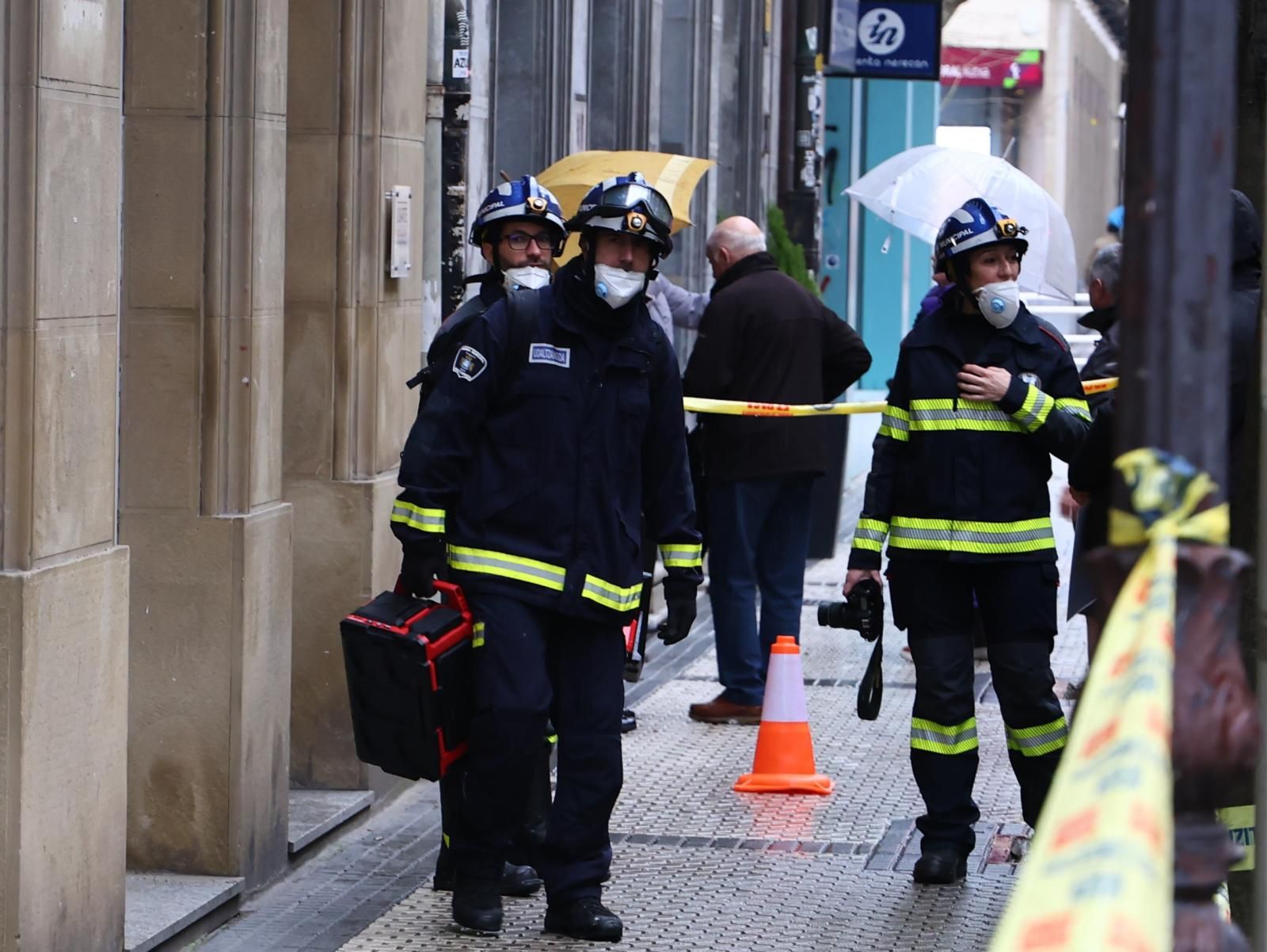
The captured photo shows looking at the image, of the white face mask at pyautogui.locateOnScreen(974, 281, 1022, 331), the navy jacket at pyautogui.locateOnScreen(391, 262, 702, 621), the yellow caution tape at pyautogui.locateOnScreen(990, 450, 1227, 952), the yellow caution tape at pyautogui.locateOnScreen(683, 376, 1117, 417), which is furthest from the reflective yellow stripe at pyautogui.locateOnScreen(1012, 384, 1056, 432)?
the yellow caution tape at pyautogui.locateOnScreen(990, 450, 1227, 952)

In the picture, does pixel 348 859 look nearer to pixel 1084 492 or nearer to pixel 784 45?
pixel 1084 492

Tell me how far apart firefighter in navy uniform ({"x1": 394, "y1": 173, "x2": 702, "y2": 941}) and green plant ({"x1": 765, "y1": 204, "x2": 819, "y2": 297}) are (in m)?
7.79

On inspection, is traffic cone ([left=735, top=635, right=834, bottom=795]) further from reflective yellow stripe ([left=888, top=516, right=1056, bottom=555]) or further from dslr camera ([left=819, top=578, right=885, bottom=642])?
reflective yellow stripe ([left=888, top=516, right=1056, bottom=555])

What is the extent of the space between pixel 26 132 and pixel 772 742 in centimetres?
381

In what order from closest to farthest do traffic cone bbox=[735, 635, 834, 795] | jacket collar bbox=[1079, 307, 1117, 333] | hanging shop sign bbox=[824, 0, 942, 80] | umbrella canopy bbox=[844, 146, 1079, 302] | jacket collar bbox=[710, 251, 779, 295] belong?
jacket collar bbox=[1079, 307, 1117, 333]
traffic cone bbox=[735, 635, 834, 795]
jacket collar bbox=[710, 251, 779, 295]
umbrella canopy bbox=[844, 146, 1079, 302]
hanging shop sign bbox=[824, 0, 942, 80]

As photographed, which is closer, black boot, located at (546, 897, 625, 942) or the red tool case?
the red tool case

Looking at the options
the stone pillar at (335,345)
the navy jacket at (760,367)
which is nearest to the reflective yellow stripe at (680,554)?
the stone pillar at (335,345)

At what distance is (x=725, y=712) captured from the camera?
9.14m

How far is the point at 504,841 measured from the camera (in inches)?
238

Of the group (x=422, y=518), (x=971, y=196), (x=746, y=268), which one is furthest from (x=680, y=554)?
(x=971, y=196)

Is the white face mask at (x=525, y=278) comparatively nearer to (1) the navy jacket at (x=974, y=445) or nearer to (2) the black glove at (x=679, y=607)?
(2) the black glove at (x=679, y=607)

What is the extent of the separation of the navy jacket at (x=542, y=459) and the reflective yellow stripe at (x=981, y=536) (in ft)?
2.99

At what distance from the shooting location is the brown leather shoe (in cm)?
912

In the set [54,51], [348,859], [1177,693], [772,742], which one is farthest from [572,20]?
[1177,693]
